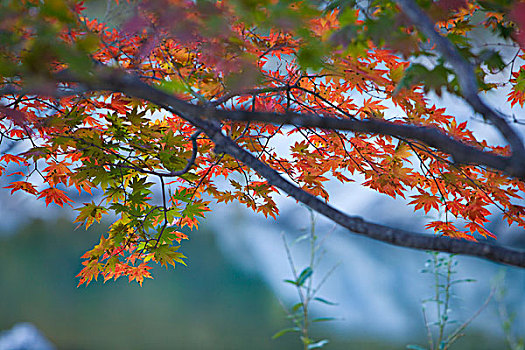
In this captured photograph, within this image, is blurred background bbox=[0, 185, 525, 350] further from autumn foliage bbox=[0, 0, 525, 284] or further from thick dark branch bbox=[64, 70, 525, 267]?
thick dark branch bbox=[64, 70, 525, 267]

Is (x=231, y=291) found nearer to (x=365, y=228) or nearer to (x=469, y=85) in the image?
(x=365, y=228)

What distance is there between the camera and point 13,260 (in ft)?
17.3

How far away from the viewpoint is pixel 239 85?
40.6 inches

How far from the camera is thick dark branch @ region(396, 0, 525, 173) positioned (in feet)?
2.90

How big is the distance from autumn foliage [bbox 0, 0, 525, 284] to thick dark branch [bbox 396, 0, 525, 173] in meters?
0.04

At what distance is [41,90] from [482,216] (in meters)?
1.60

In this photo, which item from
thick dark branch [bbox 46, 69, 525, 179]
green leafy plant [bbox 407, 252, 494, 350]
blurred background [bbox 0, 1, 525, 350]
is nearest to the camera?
thick dark branch [bbox 46, 69, 525, 179]

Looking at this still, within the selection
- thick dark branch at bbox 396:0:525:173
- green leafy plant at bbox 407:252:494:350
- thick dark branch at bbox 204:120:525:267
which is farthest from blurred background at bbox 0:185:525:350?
thick dark branch at bbox 396:0:525:173

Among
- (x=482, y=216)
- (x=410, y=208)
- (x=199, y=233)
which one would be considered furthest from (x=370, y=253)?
(x=482, y=216)

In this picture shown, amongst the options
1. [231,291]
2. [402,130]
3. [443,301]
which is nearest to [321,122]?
[402,130]

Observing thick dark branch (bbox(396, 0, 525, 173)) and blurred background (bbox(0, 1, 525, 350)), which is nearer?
thick dark branch (bbox(396, 0, 525, 173))

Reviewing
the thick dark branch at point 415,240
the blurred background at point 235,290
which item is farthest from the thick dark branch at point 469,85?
the blurred background at point 235,290

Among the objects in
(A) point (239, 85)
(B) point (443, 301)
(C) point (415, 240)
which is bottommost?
(B) point (443, 301)

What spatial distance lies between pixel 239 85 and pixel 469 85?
0.53 meters
